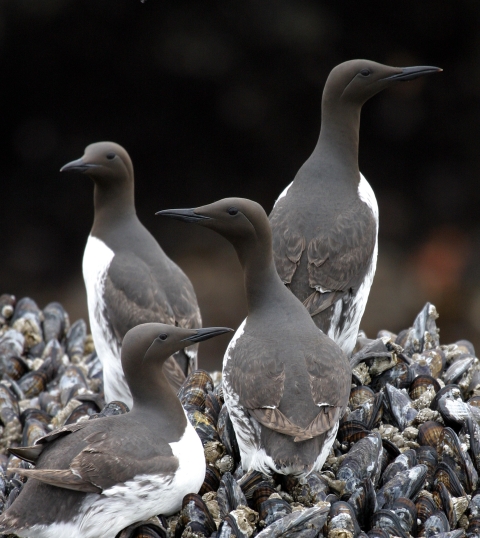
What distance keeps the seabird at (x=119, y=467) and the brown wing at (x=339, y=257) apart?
1.12 m

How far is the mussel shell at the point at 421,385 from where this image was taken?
612 cm

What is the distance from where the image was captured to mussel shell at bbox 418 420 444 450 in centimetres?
562

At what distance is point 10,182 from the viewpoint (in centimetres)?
1589

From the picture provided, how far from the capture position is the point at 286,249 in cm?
610

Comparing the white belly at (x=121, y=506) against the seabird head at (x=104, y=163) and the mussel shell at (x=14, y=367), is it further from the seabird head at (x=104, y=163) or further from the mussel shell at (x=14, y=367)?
the mussel shell at (x=14, y=367)

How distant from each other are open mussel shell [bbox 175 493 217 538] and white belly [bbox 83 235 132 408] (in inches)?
90.0

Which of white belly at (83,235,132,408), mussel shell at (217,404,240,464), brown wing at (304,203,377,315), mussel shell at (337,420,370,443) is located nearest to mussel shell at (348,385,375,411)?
mussel shell at (337,420,370,443)

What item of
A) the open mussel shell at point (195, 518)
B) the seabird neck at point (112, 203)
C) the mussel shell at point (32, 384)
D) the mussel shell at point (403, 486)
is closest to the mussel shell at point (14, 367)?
the mussel shell at point (32, 384)

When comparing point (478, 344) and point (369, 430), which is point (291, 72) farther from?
point (369, 430)

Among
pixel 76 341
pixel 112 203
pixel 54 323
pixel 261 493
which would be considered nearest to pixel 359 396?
pixel 261 493

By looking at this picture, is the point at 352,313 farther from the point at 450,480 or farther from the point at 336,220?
the point at 450,480

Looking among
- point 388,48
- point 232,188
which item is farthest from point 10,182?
point 388,48

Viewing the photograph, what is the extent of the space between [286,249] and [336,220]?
0.39 metres

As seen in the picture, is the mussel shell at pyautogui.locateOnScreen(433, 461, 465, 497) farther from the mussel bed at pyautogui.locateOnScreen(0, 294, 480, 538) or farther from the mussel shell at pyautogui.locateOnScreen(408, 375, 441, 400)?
the mussel shell at pyautogui.locateOnScreen(408, 375, 441, 400)
